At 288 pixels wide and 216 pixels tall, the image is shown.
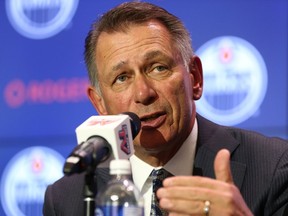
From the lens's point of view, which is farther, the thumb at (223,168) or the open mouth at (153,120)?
the open mouth at (153,120)

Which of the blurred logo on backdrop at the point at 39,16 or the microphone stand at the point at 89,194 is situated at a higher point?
the blurred logo on backdrop at the point at 39,16

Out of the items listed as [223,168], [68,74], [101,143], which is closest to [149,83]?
[223,168]

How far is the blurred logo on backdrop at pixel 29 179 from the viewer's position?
A: 3.42 metres

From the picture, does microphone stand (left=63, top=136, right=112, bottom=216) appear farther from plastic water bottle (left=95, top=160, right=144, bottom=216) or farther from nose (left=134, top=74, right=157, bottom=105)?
nose (left=134, top=74, right=157, bottom=105)

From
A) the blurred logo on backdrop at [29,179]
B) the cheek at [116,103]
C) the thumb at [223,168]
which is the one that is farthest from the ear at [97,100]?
the thumb at [223,168]

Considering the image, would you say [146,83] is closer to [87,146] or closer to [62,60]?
[87,146]

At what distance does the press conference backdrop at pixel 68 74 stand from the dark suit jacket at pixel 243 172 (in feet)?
1.25

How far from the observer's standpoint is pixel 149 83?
241cm

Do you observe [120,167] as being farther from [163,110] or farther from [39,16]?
[39,16]

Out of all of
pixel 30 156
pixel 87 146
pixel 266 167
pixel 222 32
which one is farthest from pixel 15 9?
pixel 87 146

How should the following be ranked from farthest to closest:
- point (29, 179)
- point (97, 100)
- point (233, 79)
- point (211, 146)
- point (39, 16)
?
point (39, 16) → point (29, 179) → point (233, 79) → point (97, 100) → point (211, 146)

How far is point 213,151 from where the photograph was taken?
256 cm

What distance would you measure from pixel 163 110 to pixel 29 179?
4.27ft

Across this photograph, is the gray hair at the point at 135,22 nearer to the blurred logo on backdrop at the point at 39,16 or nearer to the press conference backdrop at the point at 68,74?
the press conference backdrop at the point at 68,74
